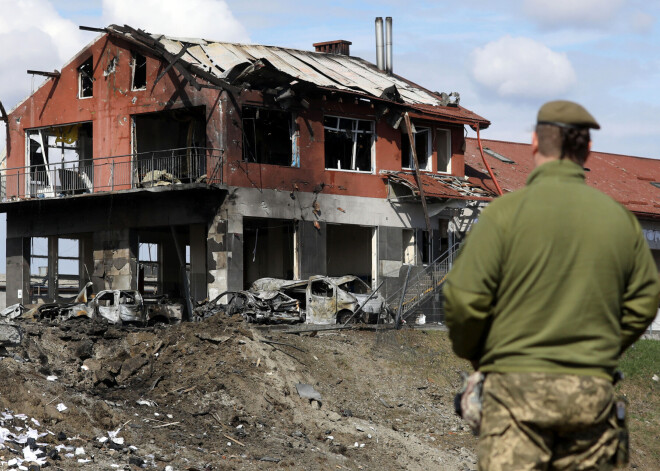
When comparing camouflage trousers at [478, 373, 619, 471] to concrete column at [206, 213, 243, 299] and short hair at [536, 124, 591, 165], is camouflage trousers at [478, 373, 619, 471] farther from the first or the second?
concrete column at [206, 213, 243, 299]

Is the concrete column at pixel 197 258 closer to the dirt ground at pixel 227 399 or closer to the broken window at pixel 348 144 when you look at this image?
the broken window at pixel 348 144

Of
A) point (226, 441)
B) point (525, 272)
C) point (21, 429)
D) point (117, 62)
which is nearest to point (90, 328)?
point (226, 441)

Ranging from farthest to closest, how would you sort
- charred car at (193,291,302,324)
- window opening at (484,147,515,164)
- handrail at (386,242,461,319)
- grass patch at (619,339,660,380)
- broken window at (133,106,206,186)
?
→ window opening at (484,147,515,164)
broken window at (133,106,206,186)
handrail at (386,242,461,319)
charred car at (193,291,302,324)
grass patch at (619,339,660,380)

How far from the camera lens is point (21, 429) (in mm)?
13492

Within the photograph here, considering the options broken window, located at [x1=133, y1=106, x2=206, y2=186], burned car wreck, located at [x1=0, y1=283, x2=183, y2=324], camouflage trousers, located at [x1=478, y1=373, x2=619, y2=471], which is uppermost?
broken window, located at [x1=133, y1=106, x2=206, y2=186]

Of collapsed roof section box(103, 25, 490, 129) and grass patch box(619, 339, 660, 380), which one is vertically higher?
collapsed roof section box(103, 25, 490, 129)

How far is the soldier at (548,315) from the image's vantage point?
4.18m

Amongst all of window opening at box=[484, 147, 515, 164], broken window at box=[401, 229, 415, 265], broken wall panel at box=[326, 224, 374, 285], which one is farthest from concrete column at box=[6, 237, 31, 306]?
window opening at box=[484, 147, 515, 164]

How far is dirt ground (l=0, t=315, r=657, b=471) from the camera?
560 inches

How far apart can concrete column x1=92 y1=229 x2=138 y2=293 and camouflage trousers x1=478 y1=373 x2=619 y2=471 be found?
29462mm

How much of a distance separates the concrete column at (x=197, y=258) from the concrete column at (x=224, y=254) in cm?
298

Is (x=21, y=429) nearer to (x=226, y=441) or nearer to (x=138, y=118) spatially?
(x=226, y=441)

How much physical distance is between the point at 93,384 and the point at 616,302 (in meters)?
15.9

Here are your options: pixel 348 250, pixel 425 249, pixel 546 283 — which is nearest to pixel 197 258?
pixel 348 250
